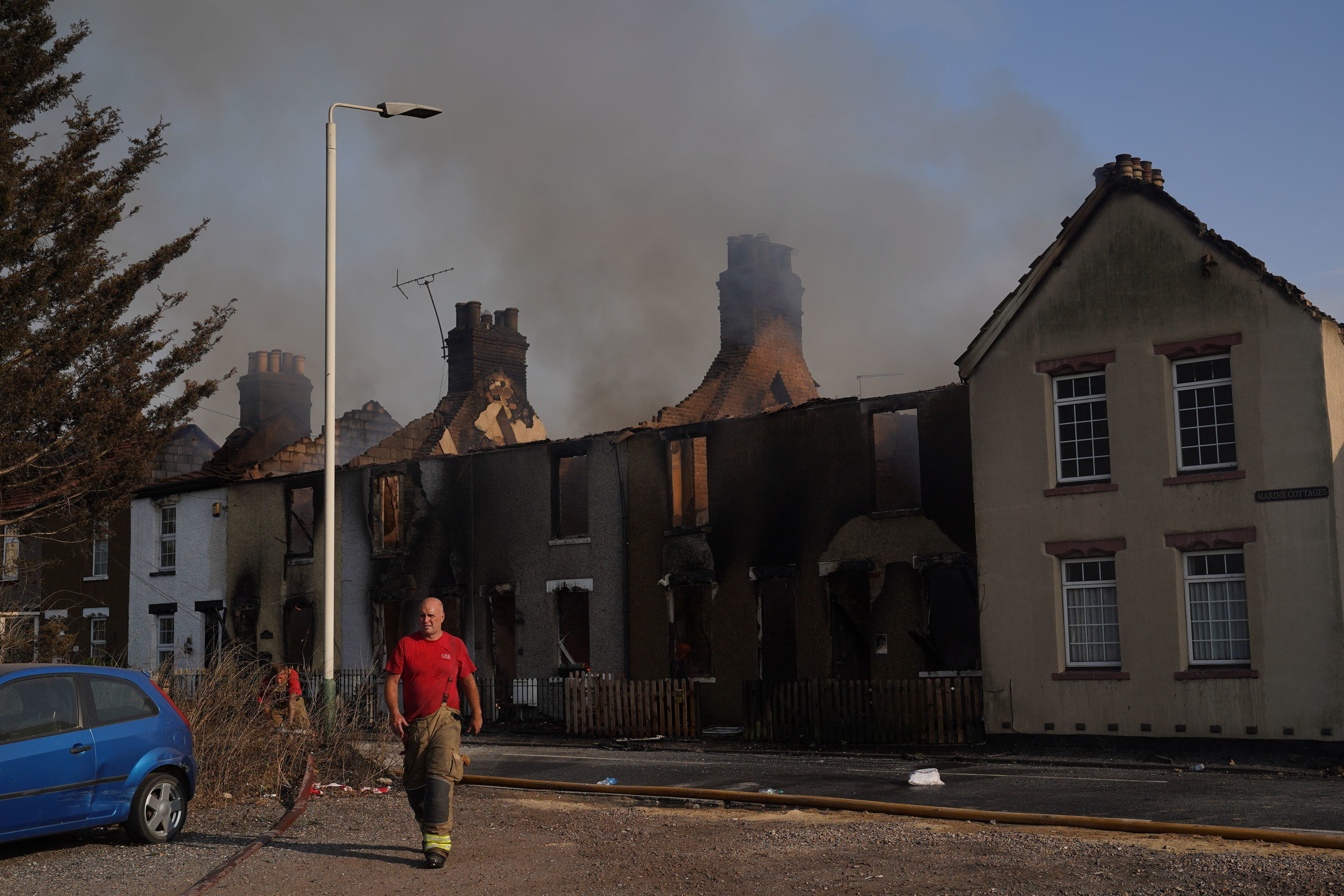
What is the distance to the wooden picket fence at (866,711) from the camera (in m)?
20.2

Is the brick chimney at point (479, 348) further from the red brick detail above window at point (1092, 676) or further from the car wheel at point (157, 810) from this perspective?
the car wheel at point (157, 810)

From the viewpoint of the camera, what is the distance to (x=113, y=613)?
35500 millimetres

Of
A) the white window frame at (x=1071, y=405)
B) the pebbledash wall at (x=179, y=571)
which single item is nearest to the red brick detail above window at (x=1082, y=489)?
the white window frame at (x=1071, y=405)

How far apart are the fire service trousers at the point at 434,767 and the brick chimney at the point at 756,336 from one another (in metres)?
23.4

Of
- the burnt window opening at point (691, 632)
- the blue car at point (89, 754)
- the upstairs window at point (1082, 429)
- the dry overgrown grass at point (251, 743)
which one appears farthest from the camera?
the burnt window opening at point (691, 632)

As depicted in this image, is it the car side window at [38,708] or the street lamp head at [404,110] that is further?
the street lamp head at [404,110]

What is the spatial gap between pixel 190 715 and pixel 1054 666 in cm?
1245

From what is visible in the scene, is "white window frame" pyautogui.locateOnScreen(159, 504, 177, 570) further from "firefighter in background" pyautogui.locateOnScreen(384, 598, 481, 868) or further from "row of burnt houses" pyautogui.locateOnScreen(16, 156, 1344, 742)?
"firefighter in background" pyautogui.locateOnScreen(384, 598, 481, 868)

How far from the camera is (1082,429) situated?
20.0 meters

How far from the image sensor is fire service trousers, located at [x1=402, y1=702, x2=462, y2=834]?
9.14 meters

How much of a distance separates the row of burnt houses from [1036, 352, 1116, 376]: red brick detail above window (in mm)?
58

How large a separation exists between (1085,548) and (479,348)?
70.5ft

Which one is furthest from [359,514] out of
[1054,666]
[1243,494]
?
[1243,494]

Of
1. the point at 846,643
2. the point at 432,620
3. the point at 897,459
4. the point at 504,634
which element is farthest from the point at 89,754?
the point at 897,459
